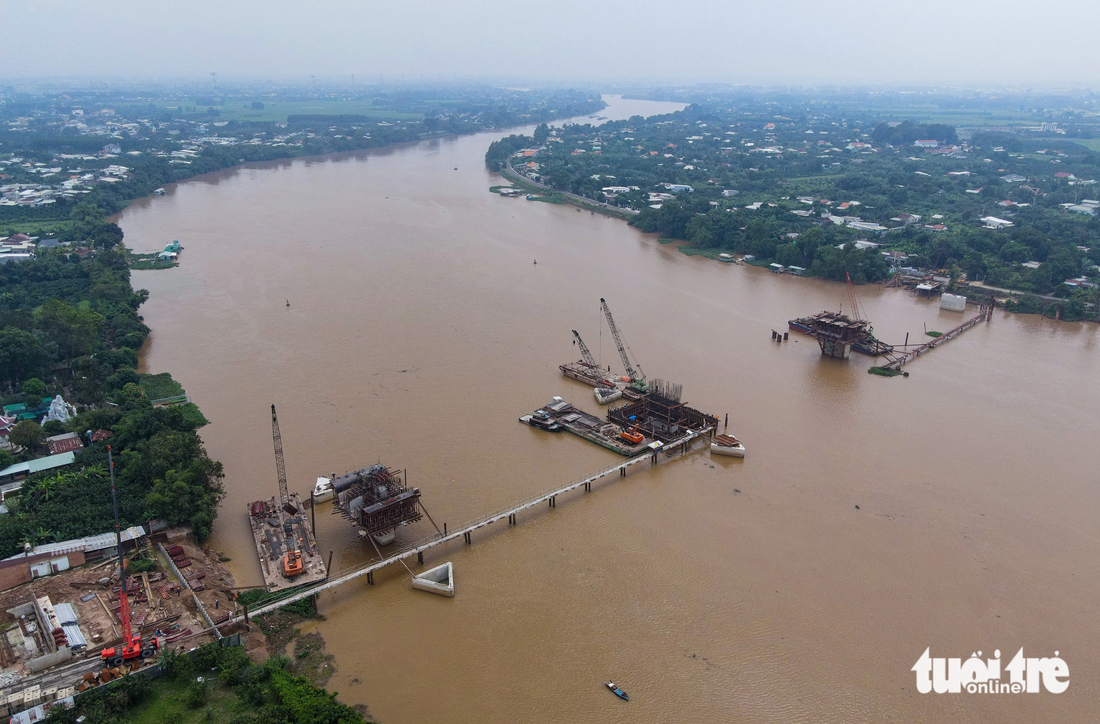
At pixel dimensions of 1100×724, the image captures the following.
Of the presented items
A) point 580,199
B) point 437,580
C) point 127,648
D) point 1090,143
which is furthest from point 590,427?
point 1090,143

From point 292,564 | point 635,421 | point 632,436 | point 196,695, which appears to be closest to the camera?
point 196,695

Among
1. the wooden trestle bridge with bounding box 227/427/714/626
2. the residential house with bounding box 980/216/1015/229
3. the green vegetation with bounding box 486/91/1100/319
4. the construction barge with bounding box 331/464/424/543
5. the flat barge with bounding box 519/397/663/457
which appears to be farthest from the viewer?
the residential house with bounding box 980/216/1015/229

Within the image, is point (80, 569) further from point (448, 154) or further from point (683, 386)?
point (448, 154)

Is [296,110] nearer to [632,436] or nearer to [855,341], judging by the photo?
[855,341]

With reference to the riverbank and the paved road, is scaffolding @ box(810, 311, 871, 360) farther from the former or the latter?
the paved road

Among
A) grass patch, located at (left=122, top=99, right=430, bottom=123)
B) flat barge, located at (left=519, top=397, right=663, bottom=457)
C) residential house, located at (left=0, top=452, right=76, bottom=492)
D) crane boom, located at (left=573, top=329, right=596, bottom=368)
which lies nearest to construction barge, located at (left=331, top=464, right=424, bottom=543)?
flat barge, located at (left=519, top=397, right=663, bottom=457)

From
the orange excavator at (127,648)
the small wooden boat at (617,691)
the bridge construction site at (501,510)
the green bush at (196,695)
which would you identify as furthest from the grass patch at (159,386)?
the small wooden boat at (617,691)

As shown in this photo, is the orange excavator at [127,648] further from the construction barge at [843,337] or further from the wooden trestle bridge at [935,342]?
the wooden trestle bridge at [935,342]
